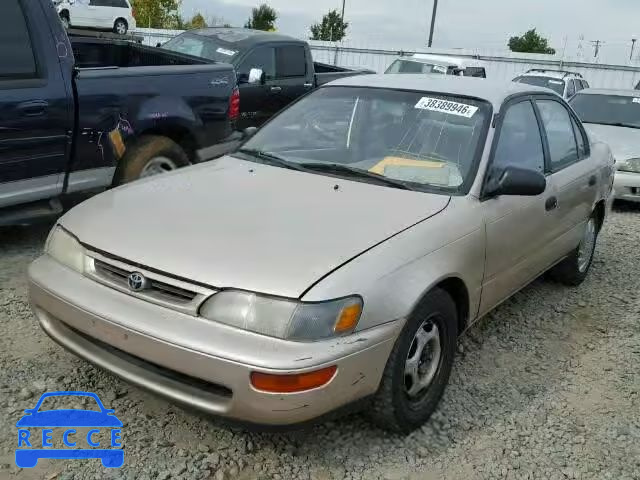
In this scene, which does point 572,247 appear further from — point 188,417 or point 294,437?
point 188,417

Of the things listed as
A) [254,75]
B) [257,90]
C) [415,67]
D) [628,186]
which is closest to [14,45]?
[254,75]

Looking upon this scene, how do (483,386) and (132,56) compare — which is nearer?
(483,386)

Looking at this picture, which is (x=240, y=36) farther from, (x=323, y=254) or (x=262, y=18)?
(x=262, y=18)

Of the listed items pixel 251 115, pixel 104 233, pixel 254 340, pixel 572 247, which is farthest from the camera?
pixel 251 115

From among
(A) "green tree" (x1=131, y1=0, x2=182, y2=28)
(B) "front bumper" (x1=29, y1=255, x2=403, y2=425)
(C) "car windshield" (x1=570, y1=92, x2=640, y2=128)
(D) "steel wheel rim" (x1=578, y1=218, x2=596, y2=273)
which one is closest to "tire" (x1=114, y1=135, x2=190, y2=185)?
(B) "front bumper" (x1=29, y1=255, x2=403, y2=425)

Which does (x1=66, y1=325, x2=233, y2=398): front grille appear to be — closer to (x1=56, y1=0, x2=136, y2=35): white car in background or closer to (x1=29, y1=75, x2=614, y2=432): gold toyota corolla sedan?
(x1=29, y1=75, x2=614, y2=432): gold toyota corolla sedan

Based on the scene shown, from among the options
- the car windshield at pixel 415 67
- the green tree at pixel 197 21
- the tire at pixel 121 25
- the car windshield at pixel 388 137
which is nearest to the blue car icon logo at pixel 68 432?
the car windshield at pixel 388 137

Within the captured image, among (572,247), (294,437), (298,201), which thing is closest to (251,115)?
(572,247)

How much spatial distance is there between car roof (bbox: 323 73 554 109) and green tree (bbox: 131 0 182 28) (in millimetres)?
37136

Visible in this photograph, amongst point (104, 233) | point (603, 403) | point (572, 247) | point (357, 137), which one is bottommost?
point (603, 403)

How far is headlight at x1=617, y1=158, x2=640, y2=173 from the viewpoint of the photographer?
814 centimetres

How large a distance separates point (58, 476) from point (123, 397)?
553mm

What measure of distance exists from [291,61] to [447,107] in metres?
6.47

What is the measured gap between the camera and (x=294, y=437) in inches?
111
